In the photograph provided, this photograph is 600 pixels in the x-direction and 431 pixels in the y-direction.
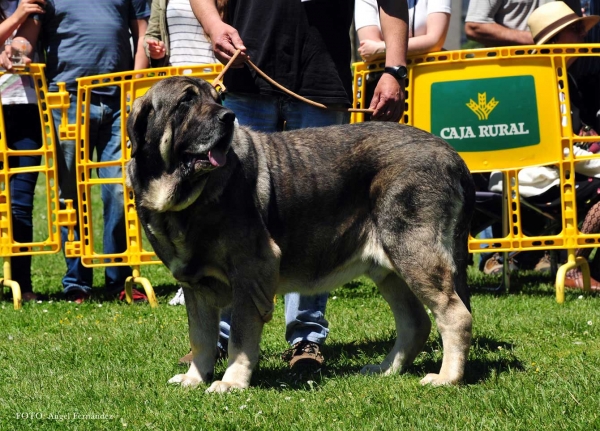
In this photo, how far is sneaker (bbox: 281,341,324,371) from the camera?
202 inches

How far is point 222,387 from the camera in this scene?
4441 mm

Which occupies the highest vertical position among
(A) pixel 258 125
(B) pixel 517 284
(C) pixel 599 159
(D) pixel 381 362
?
(A) pixel 258 125

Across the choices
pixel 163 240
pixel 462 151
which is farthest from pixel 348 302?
pixel 163 240

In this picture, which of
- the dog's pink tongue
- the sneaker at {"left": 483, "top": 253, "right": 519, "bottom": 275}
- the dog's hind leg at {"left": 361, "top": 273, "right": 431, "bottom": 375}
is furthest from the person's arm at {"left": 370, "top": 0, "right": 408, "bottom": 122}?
the sneaker at {"left": 483, "top": 253, "right": 519, "bottom": 275}

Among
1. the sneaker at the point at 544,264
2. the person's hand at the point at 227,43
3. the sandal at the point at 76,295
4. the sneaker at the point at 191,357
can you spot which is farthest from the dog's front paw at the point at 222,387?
the sneaker at the point at 544,264

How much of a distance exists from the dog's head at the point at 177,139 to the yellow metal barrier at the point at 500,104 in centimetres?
297

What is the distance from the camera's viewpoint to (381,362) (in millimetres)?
5109

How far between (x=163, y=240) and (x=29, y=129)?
368cm

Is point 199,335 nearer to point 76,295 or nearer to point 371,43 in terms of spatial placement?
point 371,43

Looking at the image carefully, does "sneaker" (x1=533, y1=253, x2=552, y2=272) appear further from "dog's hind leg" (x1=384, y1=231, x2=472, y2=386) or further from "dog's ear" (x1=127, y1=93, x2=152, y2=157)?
"dog's ear" (x1=127, y1=93, x2=152, y2=157)

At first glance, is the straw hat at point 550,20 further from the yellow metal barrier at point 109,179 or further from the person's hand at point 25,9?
the person's hand at point 25,9

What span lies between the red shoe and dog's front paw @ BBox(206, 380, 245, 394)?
404cm

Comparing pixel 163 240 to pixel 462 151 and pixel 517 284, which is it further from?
pixel 517 284

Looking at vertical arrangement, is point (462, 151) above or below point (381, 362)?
above
